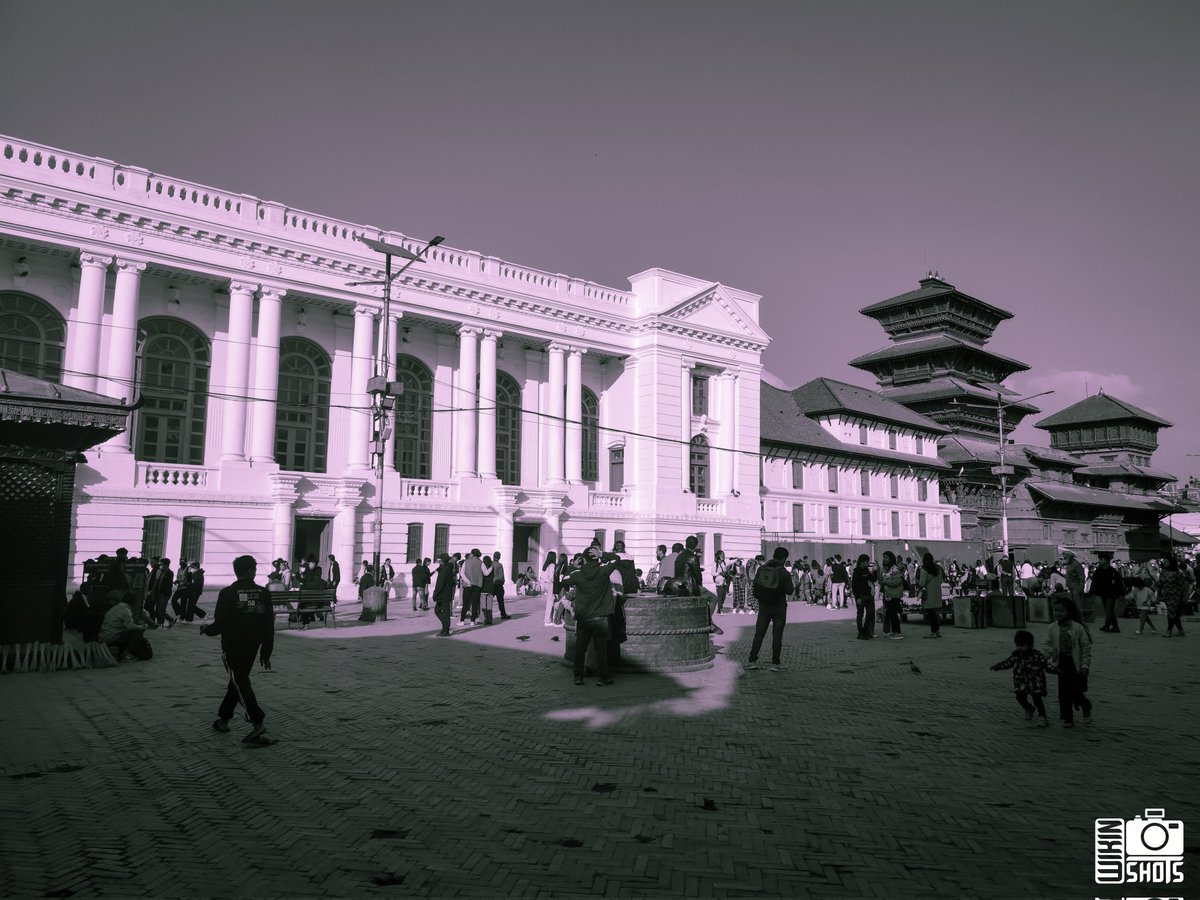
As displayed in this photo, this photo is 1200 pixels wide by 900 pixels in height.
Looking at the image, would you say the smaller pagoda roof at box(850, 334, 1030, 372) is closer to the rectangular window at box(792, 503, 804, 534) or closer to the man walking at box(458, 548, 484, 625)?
the rectangular window at box(792, 503, 804, 534)

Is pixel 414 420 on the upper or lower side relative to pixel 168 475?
upper

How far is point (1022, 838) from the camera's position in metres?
5.13

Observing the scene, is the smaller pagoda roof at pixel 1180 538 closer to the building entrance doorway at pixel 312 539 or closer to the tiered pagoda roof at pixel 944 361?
the tiered pagoda roof at pixel 944 361

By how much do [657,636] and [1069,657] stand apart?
5.26 meters

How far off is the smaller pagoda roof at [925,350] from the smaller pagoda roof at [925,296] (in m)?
3.30

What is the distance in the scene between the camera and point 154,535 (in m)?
24.4

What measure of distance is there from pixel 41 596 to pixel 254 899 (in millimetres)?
9526

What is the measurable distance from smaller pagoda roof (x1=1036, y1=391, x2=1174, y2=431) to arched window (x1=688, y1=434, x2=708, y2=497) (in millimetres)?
60001

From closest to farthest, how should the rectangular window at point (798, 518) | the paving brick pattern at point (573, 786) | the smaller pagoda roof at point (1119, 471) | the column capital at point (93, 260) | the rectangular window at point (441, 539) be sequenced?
the paving brick pattern at point (573, 786)
the column capital at point (93, 260)
the rectangular window at point (441, 539)
the rectangular window at point (798, 518)
the smaller pagoda roof at point (1119, 471)

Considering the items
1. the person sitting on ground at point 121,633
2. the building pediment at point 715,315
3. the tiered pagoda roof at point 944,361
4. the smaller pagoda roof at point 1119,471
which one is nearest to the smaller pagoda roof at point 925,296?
the tiered pagoda roof at point 944,361

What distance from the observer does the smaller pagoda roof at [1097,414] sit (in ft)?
260

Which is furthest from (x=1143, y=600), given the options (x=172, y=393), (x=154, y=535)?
(x=172, y=393)

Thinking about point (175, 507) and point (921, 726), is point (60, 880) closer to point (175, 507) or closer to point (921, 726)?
point (921, 726)

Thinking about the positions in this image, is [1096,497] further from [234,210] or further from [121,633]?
[121,633]
